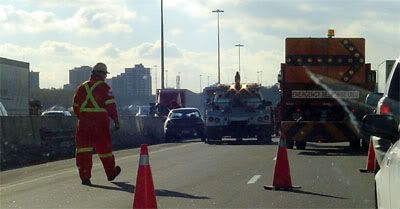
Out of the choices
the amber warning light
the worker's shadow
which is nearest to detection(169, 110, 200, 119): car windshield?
the amber warning light

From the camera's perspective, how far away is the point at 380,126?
5793mm

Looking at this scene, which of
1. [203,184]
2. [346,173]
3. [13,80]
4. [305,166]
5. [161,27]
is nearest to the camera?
[203,184]

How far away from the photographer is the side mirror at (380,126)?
579 cm

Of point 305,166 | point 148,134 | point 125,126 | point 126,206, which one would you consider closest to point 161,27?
point 148,134

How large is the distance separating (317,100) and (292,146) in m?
1.68

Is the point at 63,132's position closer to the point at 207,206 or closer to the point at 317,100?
the point at 317,100

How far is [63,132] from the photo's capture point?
882 inches

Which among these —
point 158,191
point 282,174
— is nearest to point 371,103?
point 282,174

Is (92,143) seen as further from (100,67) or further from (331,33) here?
(331,33)

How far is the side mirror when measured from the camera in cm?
579

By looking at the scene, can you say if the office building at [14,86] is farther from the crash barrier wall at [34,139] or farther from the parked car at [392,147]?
the parked car at [392,147]

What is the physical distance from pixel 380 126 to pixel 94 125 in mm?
7547

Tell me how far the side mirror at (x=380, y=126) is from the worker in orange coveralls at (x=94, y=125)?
725 centimetres

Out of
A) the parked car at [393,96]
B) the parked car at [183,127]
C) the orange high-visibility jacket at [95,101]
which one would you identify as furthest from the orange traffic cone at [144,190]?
the parked car at [183,127]
